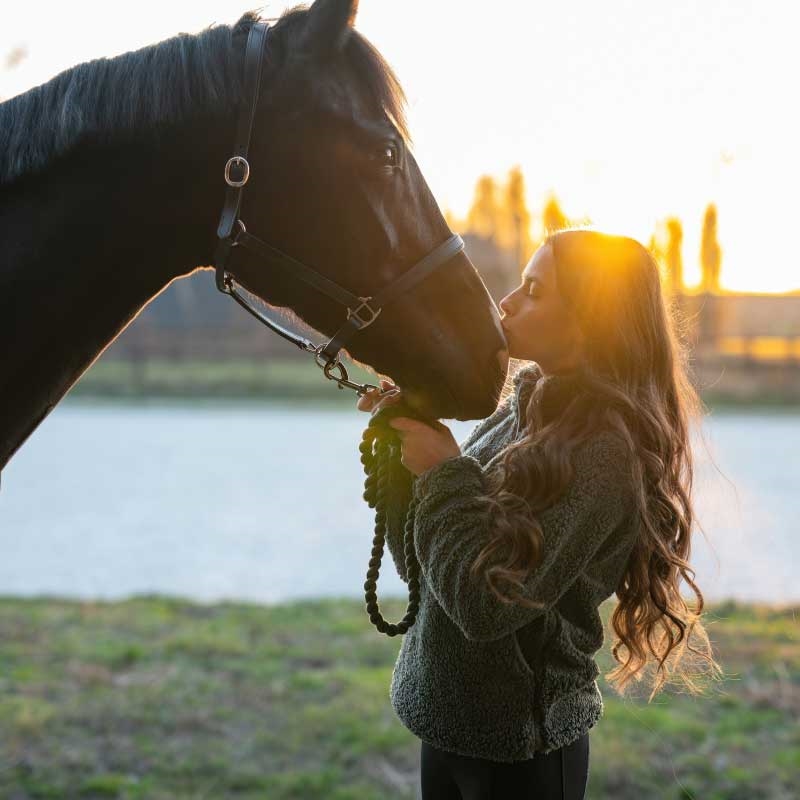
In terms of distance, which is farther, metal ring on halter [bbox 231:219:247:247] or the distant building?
the distant building

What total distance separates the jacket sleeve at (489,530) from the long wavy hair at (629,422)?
0.03m

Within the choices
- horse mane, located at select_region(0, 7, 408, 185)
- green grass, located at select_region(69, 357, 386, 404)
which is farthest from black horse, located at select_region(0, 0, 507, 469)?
green grass, located at select_region(69, 357, 386, 404)

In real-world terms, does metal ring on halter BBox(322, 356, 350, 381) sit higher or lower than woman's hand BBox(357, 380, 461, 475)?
higher

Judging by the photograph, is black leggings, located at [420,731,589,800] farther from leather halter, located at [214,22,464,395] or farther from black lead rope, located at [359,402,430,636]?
leather halter, located at [214,22,464,395]

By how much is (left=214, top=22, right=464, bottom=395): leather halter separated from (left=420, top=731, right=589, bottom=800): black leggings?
0.78 m

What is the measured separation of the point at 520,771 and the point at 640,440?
69cm

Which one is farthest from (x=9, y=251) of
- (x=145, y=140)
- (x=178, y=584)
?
(x=178, y=584)

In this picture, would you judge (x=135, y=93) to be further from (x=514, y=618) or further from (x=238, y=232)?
(x=514, y=618)

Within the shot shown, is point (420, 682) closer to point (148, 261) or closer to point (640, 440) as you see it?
point (640, 440)

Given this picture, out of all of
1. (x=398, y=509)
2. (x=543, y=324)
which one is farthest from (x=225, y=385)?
(x=543, y=324)

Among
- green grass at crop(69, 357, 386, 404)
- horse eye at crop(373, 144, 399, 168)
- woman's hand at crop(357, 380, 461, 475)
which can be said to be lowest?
green grass at crop(69, 357, 386, 404)

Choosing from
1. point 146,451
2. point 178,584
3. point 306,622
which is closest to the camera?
point 306,622

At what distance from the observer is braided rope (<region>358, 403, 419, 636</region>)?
1.72 metres

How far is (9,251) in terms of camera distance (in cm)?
151
